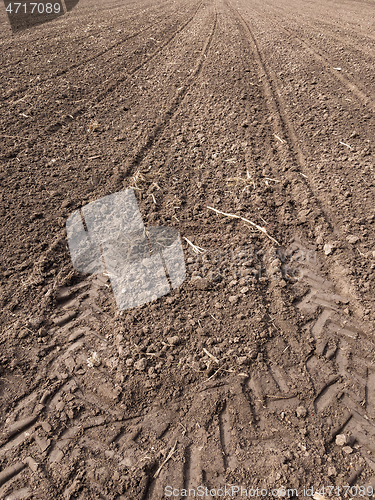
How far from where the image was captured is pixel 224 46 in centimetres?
802

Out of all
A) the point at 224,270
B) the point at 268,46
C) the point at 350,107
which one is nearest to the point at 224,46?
the point at 268,46

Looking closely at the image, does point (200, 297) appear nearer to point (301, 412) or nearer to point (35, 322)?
point (301, 412)

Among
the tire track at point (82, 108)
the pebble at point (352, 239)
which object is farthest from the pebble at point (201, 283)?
the tire track at point (82, 108)

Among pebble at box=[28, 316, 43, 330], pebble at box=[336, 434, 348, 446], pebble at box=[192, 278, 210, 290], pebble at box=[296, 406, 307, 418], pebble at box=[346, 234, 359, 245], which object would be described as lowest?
pebble at box=[336, 434, 348, 446]

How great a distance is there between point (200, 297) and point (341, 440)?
4.83 ft

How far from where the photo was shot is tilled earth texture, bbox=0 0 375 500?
212cm

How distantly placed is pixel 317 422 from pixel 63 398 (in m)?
1.81

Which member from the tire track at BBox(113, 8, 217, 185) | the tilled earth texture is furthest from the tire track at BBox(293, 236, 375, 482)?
the tire track at BBox(113, 8, 217, 185)

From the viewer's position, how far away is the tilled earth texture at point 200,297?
212 centimetres

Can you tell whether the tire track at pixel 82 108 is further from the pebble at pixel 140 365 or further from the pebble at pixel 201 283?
the pebble at pixel 140 365

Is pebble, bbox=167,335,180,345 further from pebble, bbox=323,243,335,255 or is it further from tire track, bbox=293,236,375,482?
pebble, bbox=323,243,335,255

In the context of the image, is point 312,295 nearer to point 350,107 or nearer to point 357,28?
point 350,107

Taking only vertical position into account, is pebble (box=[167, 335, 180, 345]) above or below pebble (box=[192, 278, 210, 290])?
below

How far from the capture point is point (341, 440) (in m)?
2.13
